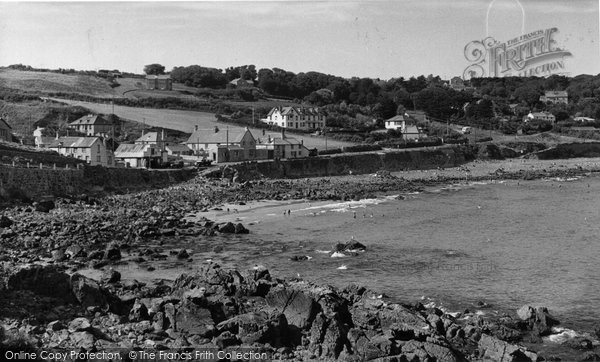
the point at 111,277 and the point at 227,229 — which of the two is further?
the point at 227,229

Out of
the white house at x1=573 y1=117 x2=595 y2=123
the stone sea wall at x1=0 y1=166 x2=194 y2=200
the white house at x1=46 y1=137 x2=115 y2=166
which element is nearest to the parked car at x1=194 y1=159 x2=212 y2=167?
the stone sea wall at x1=0 y1=166 x2=194 y2=200

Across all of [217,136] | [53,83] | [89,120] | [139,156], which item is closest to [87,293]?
[139,156]

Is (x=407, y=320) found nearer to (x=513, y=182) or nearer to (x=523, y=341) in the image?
(x=523, y=341)

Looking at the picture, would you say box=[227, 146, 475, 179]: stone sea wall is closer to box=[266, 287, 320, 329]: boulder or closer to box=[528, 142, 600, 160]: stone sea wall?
box=[528, 142, 600, 160]: stone sea wall

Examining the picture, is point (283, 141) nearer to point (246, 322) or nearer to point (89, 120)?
point (89, 120)

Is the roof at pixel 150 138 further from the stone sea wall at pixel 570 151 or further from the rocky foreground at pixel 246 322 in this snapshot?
the stone sea wall at pixel 570 151

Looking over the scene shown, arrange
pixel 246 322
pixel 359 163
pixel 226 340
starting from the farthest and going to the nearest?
pixel 359 163 < pixel 246 322 < pixel 226 340

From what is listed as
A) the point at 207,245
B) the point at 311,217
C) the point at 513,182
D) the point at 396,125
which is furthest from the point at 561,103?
the point at 207,245
